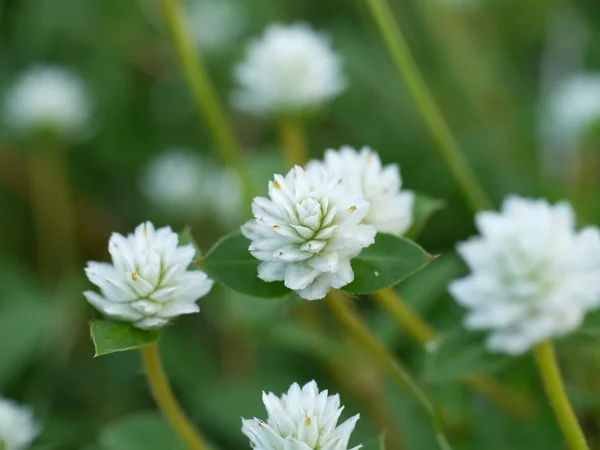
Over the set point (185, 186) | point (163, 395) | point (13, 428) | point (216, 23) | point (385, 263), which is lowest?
point (13, 428)

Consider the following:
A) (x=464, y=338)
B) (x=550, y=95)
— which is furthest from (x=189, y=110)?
(x=464, y=338)

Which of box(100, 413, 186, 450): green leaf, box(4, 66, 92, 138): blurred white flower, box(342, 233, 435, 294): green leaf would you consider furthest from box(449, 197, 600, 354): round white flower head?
box(4, 66, 92, 138): blurred white flower

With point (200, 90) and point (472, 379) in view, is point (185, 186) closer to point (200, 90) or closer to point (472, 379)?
point (200, 90)

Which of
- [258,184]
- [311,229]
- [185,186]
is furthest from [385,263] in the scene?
[185,186]

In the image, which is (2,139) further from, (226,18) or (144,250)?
(144,250)

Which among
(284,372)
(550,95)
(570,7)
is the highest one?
(570,7)

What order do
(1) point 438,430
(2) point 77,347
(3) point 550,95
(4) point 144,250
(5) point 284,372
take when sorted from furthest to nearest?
1. (3) point 550,95
2. (2) point 77,347
3. (5) point 284,372
4. (1) point 438,430
5. (4) point 144,250
